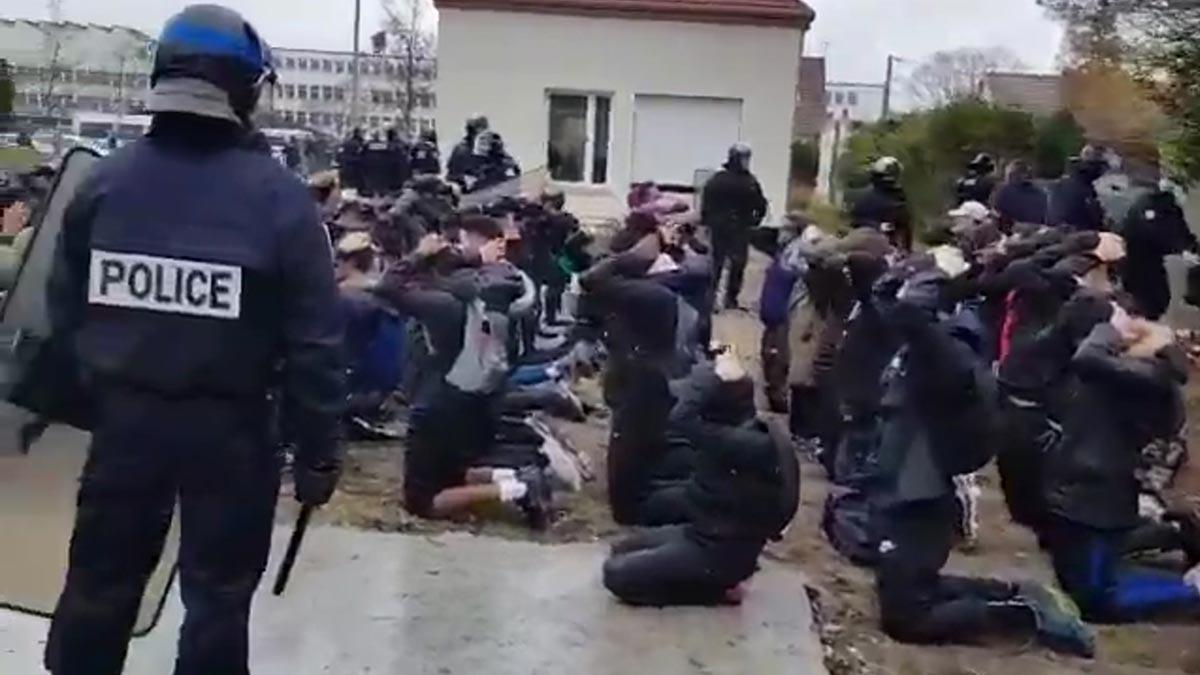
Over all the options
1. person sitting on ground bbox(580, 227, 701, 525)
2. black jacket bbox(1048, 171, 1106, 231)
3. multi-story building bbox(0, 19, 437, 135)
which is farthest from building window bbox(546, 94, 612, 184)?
person sitting on ground bbox(580, 227, 701, 525)

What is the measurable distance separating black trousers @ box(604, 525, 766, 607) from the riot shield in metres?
2.00

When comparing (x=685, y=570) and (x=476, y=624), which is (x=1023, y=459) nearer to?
(x=685, y=570)

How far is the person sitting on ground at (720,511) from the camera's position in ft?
22.5

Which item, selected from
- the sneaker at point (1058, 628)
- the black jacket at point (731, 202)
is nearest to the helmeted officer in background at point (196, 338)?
the sneaker at point (1058, 628)

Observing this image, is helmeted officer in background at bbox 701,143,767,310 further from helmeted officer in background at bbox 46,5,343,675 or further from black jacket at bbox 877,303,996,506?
helmeted officer in background at bbox 46,5,343,675

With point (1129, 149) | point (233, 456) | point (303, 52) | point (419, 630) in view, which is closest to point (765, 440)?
point (419, 630)

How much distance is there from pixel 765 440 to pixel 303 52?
38.5 m

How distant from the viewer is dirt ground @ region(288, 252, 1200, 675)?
6.82 m

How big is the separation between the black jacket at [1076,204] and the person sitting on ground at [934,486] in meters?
7.69

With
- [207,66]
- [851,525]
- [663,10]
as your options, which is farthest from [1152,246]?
[207,66]

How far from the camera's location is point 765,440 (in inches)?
270

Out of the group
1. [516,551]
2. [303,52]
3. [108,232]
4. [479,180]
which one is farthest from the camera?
[303,52]

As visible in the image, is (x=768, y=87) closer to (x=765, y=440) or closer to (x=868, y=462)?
(x=868, y=462)

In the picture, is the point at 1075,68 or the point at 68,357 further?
the point at 1075,68
